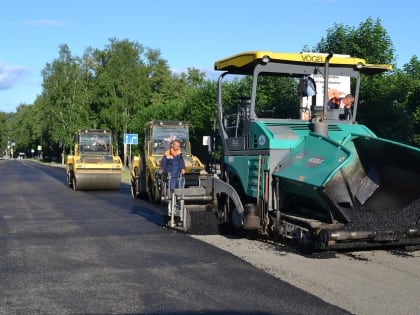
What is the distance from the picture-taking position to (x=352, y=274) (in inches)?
276

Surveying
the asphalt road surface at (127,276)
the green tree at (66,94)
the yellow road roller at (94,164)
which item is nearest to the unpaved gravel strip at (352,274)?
the asphalt road surface at (127,276)

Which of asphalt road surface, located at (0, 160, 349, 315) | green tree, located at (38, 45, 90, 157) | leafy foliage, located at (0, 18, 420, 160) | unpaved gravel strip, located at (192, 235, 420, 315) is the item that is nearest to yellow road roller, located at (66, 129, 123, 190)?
leafy foliage, located at (0, 18, 420, 160)

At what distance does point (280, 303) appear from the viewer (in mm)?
5766

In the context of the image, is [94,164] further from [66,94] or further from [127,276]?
[66,94]

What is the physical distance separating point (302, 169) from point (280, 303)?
2.59 m

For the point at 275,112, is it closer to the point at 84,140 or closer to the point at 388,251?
the point at 388,251

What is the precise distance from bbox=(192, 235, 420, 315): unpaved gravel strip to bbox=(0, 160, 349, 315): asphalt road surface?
0.73ft

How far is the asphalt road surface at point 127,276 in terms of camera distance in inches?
224

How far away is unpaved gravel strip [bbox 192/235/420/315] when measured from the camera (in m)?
5.81

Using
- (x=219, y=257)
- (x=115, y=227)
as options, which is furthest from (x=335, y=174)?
(x=115, y=227)

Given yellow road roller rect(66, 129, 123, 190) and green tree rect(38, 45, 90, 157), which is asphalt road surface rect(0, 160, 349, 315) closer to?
yellow road roller rect(66, 129, 123, 190)

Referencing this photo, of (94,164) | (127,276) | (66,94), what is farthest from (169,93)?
(127,276)

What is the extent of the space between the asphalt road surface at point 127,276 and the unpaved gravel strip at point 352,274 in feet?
0.73

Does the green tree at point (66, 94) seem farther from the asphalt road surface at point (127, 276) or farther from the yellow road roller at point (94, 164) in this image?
the asphalt road surface at point (127, 276)
